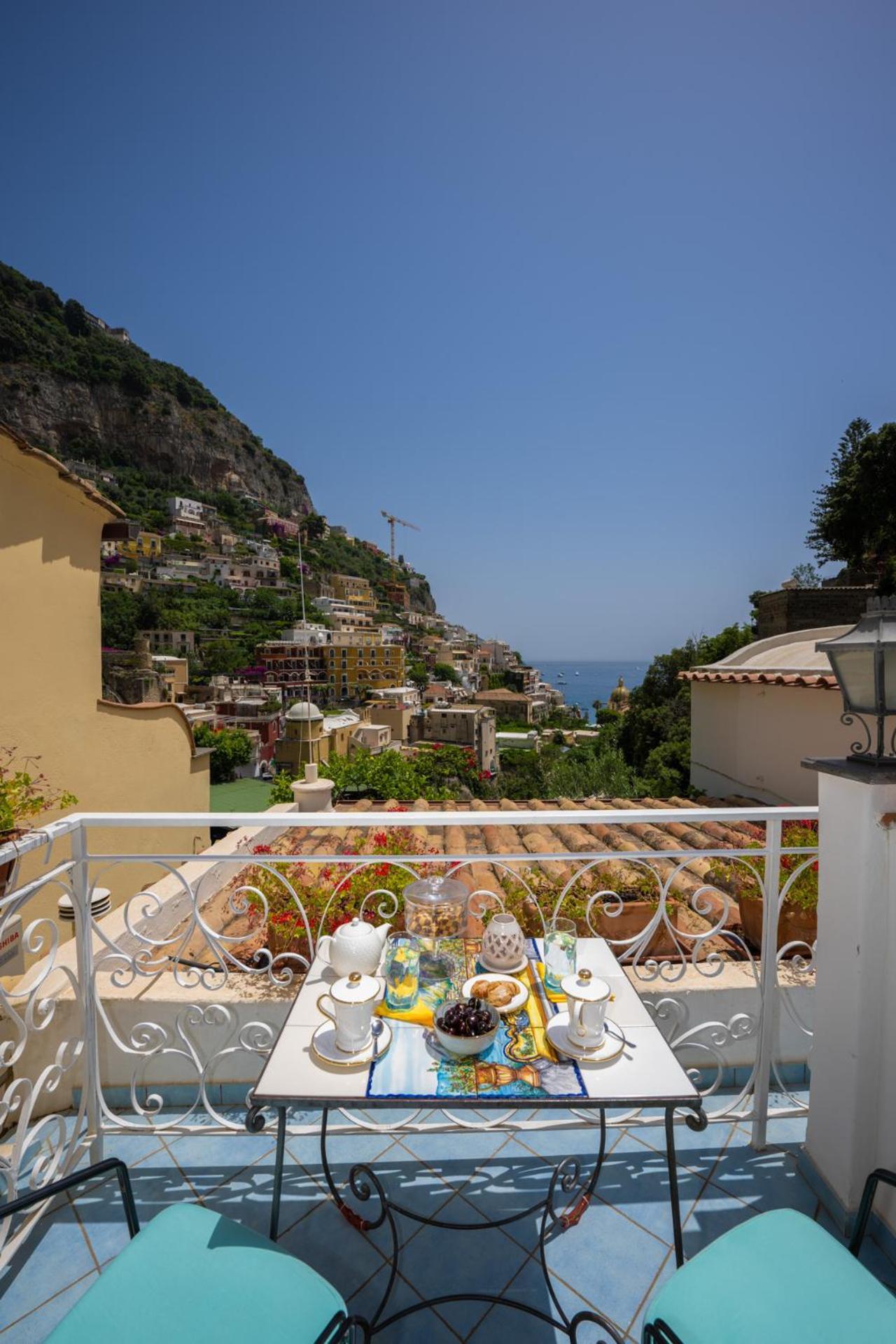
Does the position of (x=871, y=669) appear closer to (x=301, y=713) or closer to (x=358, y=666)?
(x=301, y=713)

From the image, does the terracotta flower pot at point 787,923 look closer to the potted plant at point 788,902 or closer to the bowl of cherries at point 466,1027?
the potted plant at point 788,902

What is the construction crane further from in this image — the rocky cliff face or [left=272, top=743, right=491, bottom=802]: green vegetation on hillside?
[left=272, top=743, right=491, bottom=802]: green vegetation on hillside

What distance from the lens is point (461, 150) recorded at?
8883 mm

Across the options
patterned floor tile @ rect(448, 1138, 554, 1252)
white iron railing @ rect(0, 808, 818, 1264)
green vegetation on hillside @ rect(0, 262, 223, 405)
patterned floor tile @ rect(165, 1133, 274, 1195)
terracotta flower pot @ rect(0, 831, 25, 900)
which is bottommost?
patterned floor tile @ rect(448, 1138, 554, 1252)

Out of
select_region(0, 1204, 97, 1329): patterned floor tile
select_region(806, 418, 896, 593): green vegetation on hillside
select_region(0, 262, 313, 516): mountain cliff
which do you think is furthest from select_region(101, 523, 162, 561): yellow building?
select_region(0, 1204, 97, 1329): patterned floor tile

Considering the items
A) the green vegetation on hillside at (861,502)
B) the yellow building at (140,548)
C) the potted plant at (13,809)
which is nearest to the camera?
the potted plant at (13,809)

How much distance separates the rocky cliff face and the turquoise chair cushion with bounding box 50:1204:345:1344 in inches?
2515

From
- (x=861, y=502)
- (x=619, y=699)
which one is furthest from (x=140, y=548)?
(x=861, y=502)

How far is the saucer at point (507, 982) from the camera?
1565 millimetres

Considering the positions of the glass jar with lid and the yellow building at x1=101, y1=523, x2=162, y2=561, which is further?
the yellow building at x1=101, y1=523, x2=162, y2=561

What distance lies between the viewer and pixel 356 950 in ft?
5.54

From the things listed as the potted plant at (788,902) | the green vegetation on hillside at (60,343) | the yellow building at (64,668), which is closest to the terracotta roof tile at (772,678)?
the potted plant at (788,902)

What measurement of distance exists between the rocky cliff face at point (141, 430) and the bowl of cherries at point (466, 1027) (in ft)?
210

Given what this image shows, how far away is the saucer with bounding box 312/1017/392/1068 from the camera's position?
4.60ft
